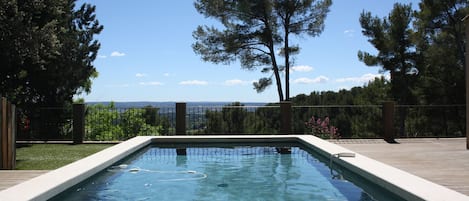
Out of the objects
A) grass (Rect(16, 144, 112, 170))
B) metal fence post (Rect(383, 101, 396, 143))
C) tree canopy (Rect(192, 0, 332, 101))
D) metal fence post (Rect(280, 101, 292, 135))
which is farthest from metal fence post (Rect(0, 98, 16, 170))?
tree canopy (Rect(192, 0, 332, 101))

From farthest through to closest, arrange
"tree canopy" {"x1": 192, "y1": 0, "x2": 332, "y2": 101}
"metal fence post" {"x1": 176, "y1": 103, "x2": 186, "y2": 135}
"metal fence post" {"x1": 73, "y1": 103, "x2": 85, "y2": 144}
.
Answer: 1. "tree canopy" {"x1": 192, "y1": 0, "x2": 332, "y2": 101}
2. "metal fence post" {"x1": 176, "y1": 103, "x2": 186, "y2": 135}
3. "metal fence post" {"x1": 73, "y1": 103, "x2": 85, "y2": 144}

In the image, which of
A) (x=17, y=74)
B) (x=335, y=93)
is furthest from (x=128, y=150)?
(x=335, y=93)

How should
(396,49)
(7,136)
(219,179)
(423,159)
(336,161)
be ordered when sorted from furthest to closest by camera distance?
1. (396,49)
2. (423,159)
3. (336,161)
4. (219,179)
5. (7,136)

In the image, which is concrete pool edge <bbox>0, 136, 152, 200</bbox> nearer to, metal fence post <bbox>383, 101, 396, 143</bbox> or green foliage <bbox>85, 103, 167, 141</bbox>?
metal fence post <bbox>383, 101, 396, 143</bbox>

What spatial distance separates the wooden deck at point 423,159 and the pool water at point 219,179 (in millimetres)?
858

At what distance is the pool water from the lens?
5.62 meters

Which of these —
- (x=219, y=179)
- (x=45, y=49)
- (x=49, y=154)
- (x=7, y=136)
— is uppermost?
(x=45, y=49)

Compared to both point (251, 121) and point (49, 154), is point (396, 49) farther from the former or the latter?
point (49, 154)

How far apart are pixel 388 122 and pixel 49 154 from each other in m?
7.72

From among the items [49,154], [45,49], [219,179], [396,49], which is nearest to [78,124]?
[45,49]

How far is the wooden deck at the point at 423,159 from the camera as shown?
5590mm

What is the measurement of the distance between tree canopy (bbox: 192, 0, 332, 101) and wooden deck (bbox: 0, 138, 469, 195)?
359 inches

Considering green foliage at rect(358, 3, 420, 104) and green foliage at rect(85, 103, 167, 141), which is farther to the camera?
green foliage at rect(358, 3, 420, 104)

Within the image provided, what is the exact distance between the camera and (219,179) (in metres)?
6.81
